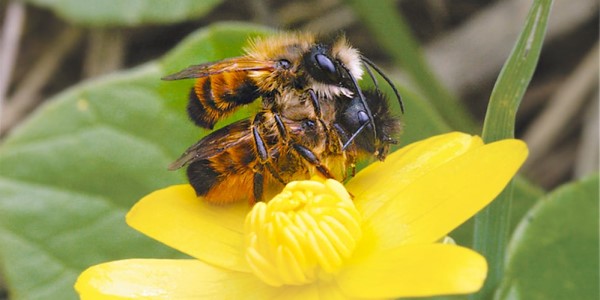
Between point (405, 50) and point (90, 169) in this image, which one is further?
point (405, 50)

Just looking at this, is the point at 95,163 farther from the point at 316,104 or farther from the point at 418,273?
the point at 418,273

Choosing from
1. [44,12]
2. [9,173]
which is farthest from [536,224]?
[44,12]

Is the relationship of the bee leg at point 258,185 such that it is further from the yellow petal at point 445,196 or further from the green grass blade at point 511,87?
the green grass blade at point 511,87

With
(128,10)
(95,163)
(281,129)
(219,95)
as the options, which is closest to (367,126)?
(281,129)

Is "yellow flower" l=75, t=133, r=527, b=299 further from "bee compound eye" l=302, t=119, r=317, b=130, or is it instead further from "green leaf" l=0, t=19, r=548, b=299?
"green leaf" l=0, t=19, r=548, b=299

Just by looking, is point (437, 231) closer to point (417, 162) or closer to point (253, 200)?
point (417, 162)

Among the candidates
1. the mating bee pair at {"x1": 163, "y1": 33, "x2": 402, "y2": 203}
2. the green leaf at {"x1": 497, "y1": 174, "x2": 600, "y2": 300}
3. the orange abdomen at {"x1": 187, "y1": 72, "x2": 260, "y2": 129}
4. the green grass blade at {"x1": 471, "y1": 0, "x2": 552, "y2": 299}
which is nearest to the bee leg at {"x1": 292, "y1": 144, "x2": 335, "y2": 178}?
the mating bee pair at {"x1": 163, "y1": 33, "x2": 402, "y2": 203}
